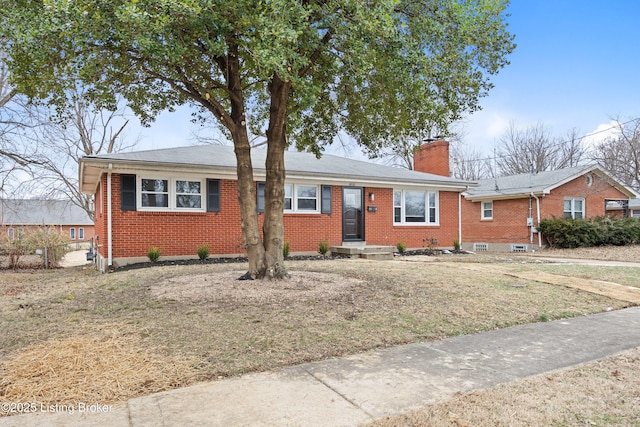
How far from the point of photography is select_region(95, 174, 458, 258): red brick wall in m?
11.5

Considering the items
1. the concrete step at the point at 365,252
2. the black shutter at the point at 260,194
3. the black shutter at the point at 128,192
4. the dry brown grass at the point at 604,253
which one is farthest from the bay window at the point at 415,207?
the black shutter at the point at 128,192

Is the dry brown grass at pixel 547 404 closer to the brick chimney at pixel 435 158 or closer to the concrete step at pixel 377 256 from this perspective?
the concrete step at pixel 377 256

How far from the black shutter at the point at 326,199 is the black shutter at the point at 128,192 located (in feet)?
19.5

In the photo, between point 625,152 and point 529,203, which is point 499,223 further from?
point 625,152

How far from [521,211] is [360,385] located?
19058mm

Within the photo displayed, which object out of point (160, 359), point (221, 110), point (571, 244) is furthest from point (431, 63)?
point (571, 244)

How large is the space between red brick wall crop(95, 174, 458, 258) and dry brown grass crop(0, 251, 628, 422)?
9.97 ft

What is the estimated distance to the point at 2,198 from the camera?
17.8 metres

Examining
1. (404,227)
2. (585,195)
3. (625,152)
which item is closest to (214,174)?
(404,227)

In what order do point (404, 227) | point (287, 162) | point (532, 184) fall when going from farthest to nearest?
point (532, 184) → point (404, 227) → point (287, 162)

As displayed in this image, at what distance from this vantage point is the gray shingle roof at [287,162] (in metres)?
11.5

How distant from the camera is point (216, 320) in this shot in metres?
5.01

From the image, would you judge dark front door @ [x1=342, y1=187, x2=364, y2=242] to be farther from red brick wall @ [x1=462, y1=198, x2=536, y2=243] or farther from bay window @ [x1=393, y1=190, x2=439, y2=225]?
red brick wall @ [x1=462, y1=198, x2=536, y2=243]

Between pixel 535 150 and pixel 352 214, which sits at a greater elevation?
pixel 535 150
